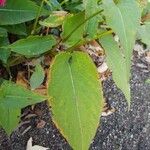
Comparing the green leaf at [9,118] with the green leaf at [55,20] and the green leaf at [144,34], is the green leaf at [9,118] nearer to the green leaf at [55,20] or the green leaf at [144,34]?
the green leaf at [55,20]

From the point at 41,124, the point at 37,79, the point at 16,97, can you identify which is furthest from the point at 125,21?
the point at 41,124

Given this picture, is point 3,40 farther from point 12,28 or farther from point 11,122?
point 11,122

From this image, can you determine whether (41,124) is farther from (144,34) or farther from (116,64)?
(144,34)

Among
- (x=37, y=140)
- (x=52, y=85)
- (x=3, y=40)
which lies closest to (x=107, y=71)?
(x=37, y=140)

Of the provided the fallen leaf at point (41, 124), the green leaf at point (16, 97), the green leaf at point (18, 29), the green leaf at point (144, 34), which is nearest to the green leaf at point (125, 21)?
the green leaf at point (144, 34)

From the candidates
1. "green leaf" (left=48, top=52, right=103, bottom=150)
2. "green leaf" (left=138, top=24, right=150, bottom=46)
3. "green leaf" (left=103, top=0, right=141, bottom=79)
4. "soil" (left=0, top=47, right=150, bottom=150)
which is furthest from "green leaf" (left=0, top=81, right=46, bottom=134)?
"soil" (left=0, top=47, right=150, bottom=150)

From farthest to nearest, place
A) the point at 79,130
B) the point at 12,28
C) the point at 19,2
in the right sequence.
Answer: the point at 12,28 → the point at 19,2 → the point at 79,130

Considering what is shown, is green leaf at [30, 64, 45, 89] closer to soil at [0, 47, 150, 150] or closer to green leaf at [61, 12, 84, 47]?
green leaf at [61, 12, 84, 47]
